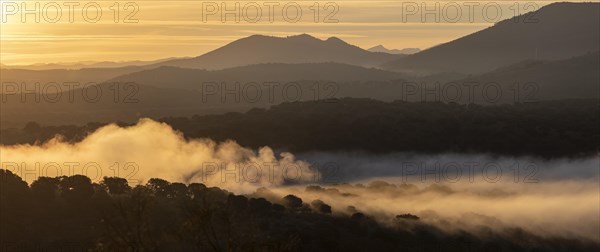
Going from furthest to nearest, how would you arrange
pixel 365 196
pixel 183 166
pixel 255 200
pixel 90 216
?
pixel 183 166
pixel 365 196
pixel 255 200
pixel 90 216

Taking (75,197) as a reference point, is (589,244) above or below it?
below

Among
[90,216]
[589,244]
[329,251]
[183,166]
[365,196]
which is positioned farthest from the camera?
[183,166]

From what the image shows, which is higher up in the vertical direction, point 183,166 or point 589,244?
point 183,166

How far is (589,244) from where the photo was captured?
491 feet

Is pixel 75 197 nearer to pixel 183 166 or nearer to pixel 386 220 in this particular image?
pixel 386 220

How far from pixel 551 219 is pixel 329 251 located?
7301 centimetres

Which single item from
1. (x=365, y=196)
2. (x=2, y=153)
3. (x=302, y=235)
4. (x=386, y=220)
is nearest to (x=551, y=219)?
(x=365, y=196)

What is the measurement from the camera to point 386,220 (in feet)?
424

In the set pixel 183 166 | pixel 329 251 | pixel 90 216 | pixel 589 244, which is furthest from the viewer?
pixel 183 166

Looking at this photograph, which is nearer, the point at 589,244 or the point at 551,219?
the point at 589,244

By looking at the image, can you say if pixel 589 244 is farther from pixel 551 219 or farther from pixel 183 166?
pixel 183 166

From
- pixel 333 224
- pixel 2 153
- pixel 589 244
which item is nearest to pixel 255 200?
pixel 333 224

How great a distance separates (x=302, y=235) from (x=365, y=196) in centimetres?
5427

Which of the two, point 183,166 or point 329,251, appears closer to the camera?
point 329,251
